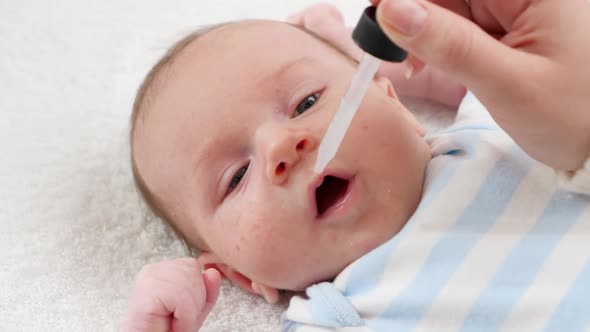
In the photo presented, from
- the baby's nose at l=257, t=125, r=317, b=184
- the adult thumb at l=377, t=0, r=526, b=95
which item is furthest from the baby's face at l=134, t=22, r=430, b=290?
the adult thumb at l=377, t=0, r=526, b=95

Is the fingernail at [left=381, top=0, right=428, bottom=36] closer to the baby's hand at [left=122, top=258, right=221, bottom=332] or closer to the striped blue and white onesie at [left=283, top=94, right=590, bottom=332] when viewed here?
the striped blue and white onesie at [left=283, top=94, right=590, bottom=332]

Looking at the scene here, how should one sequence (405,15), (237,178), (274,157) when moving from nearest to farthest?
(405,15)
(274,157)
(237,178)

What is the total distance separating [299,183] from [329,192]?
3.1 inches

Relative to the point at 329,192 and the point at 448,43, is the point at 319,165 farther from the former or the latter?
the point at 448,43

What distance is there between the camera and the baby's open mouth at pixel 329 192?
0.99 meters

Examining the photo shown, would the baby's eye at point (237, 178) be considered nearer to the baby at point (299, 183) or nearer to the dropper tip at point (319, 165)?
the baby at point (299, 183)

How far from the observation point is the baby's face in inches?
38.1

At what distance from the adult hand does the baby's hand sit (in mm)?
458

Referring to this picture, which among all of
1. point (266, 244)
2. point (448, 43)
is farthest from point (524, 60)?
point (266, 244)

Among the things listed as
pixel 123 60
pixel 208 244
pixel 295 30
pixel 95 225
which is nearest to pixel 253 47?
pixel 295 30

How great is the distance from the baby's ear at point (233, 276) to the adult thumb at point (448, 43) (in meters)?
0.49

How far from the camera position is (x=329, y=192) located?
3.34 ft

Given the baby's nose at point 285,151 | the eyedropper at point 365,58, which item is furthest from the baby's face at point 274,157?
the eyedropper at point 365,58

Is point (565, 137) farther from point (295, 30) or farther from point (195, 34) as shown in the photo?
point (195, 34)
